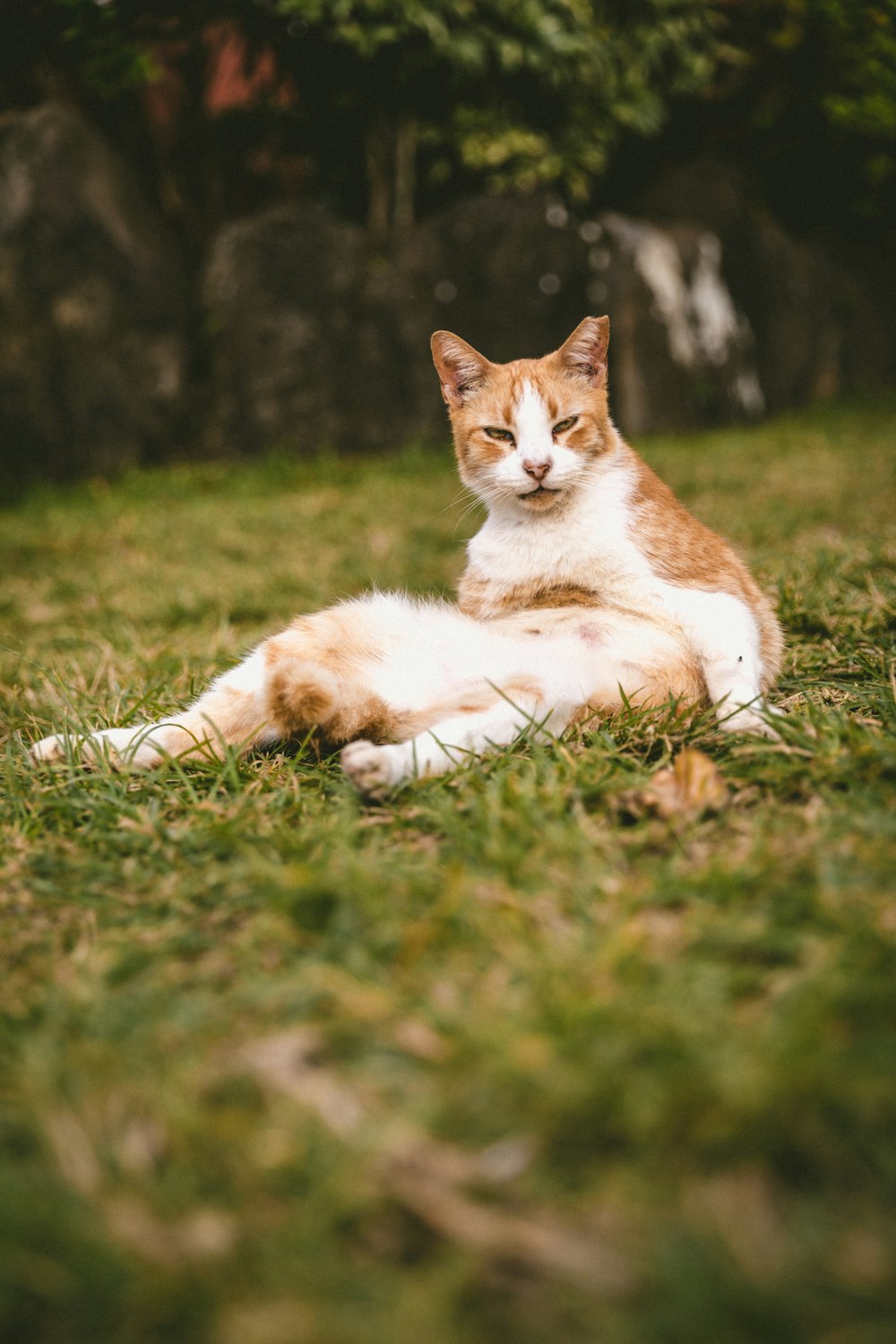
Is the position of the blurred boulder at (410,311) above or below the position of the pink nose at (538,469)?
above

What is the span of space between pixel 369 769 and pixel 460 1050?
0.63 m

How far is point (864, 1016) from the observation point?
0.92 metres

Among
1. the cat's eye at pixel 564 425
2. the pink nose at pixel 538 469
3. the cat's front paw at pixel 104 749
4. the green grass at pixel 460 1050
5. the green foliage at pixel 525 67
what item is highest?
the green foliage at pixel 525 67

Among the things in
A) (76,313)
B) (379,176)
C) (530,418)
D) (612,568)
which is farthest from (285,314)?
(612,568)

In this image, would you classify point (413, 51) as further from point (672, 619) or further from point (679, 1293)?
point (679, 1293)

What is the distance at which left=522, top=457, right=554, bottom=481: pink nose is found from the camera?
2023 mm

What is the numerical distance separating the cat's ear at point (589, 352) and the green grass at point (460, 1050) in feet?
3.08

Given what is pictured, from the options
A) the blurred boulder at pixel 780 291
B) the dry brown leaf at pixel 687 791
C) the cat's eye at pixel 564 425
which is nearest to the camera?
the dry brown leaf at pixel 687 791

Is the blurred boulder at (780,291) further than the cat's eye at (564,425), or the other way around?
the blurred boulder at (780,291)

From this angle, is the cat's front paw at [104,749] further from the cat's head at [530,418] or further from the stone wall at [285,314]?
the stone wall at [285,314]

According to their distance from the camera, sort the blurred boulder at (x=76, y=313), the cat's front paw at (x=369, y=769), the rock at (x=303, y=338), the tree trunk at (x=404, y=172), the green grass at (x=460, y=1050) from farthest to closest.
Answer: the tree trunk at (x=404, y=172)
the rock at (x=303, y=338)
the blurred boulder at (x=76, y=313)
the cat's front paw at (x=369, y=769)
the green grass at (x=460, y=1050)

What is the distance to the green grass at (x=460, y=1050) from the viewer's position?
2.44 feet

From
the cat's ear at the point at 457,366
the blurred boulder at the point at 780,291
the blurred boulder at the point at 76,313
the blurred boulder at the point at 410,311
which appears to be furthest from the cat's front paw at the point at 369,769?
the blurred boulder at the point at 780,291

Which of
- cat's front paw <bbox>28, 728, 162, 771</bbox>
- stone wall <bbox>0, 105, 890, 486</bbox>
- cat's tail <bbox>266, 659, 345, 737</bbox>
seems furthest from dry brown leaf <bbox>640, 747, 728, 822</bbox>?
stone wall <bbox>0, 105, 890, 486</bbox>
